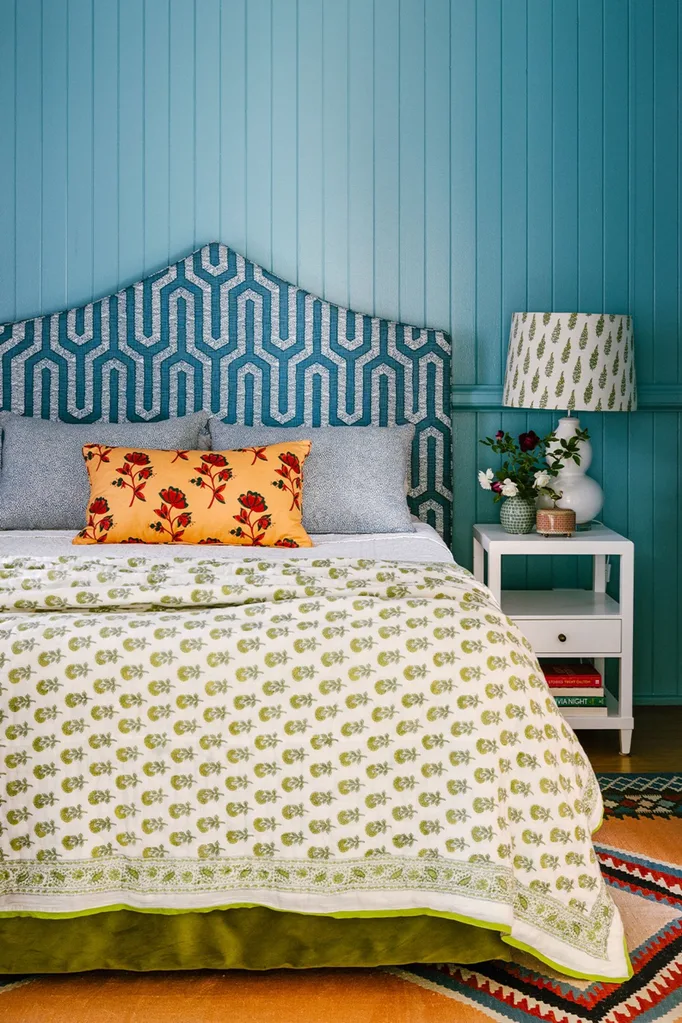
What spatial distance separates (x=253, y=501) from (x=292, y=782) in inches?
48.4

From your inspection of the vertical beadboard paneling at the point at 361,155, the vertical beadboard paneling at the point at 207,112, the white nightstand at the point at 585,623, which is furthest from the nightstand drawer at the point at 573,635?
the vertical beadboard paneling at the point at 207,112

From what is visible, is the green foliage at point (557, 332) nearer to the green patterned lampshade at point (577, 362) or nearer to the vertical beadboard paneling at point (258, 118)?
the green patterned lampshade at point (577, 362)

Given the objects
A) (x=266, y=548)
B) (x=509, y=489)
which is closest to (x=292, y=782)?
(x=266, y=548)

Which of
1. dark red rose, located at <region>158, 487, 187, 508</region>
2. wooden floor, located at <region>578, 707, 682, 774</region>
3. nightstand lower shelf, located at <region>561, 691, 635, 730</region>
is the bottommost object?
wooden floor, located at <region>578, 707, 682, 774</region>

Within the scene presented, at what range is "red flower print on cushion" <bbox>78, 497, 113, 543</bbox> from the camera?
2.93m

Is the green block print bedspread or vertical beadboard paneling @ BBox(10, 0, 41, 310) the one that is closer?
the green block print bedspread

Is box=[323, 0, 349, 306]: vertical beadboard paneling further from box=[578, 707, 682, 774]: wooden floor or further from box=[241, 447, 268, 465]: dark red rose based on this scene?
box=[578, 707, 682, 774]: wooden floor

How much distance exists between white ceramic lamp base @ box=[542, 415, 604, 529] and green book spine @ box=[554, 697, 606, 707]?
57 centimetres

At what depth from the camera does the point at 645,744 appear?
327 centimetres

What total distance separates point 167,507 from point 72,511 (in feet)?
1.33

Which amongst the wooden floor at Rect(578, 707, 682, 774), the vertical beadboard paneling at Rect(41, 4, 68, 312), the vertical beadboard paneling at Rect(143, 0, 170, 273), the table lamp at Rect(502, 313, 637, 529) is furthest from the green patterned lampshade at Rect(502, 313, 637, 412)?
the vertical beadboard paneling at Rect(41, 4, 68, 312)

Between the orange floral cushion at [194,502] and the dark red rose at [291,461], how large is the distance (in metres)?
0.04

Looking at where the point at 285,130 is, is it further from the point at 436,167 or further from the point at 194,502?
the point at 194,502

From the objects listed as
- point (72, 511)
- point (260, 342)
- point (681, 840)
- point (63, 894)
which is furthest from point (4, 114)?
point (681, 840)
